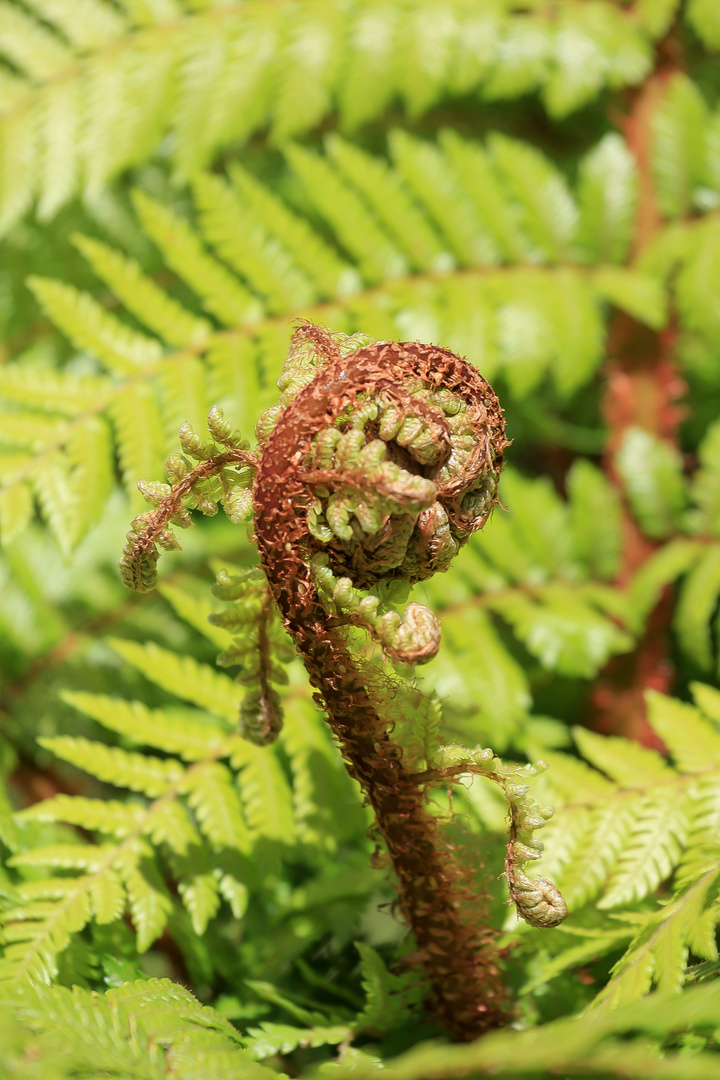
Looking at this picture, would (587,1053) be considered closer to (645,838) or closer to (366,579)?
(366,579)

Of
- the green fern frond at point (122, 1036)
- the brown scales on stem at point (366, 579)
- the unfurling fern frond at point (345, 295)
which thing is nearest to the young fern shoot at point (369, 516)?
the brown scales on stem at point (366, 579)

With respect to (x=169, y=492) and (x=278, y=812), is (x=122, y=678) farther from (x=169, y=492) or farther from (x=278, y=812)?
(x=169, y=492)

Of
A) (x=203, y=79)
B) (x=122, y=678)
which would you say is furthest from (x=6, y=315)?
(x=122, y=678)

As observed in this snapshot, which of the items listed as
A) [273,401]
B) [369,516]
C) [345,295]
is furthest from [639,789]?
[345,295]

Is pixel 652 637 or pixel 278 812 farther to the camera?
pixel 652 637

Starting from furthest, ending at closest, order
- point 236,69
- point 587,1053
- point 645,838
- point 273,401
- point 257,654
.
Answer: point 236,69
point 273,401
point 645,838
point 257,654
point 587,1053

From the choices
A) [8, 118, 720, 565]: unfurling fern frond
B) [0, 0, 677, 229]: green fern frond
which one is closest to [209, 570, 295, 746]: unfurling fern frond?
[8, 118, 720, 565]: unfurling fern frond
